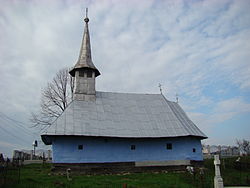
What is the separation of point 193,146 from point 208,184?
6732 mm

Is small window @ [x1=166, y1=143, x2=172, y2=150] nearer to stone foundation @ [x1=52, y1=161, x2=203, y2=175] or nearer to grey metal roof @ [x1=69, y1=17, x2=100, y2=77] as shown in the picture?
stone foundation @ [x1=52, y1=161, x2=203, y2=175]

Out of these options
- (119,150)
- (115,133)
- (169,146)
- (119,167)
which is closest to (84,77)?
(115,133)

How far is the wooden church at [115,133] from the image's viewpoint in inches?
635

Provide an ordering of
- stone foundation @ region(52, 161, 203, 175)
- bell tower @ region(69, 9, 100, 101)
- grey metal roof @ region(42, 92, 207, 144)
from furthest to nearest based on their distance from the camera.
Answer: bell tower @ region(69, 9, 100, 101), grey metal roof @ region(42, 92, 207, 144), stone foundation @ region(52, 161, 203, 175)

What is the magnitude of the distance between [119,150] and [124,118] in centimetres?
267

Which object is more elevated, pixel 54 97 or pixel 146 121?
pixel 54 97

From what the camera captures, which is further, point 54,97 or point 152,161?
point 54,97

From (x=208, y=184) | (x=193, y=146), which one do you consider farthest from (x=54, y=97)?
(x=208, y=184)

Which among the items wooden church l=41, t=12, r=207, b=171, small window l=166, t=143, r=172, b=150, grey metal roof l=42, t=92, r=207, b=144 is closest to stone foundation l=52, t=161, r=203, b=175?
wooden church l=41, t=12, r=207, b=171

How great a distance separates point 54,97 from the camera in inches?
978

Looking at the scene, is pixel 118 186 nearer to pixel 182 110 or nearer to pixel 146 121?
pixel 146 121

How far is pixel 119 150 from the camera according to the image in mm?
17125

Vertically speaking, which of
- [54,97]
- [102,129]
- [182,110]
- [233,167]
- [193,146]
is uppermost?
[54,97]

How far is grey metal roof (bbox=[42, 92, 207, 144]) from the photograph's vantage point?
16547 millimetres
